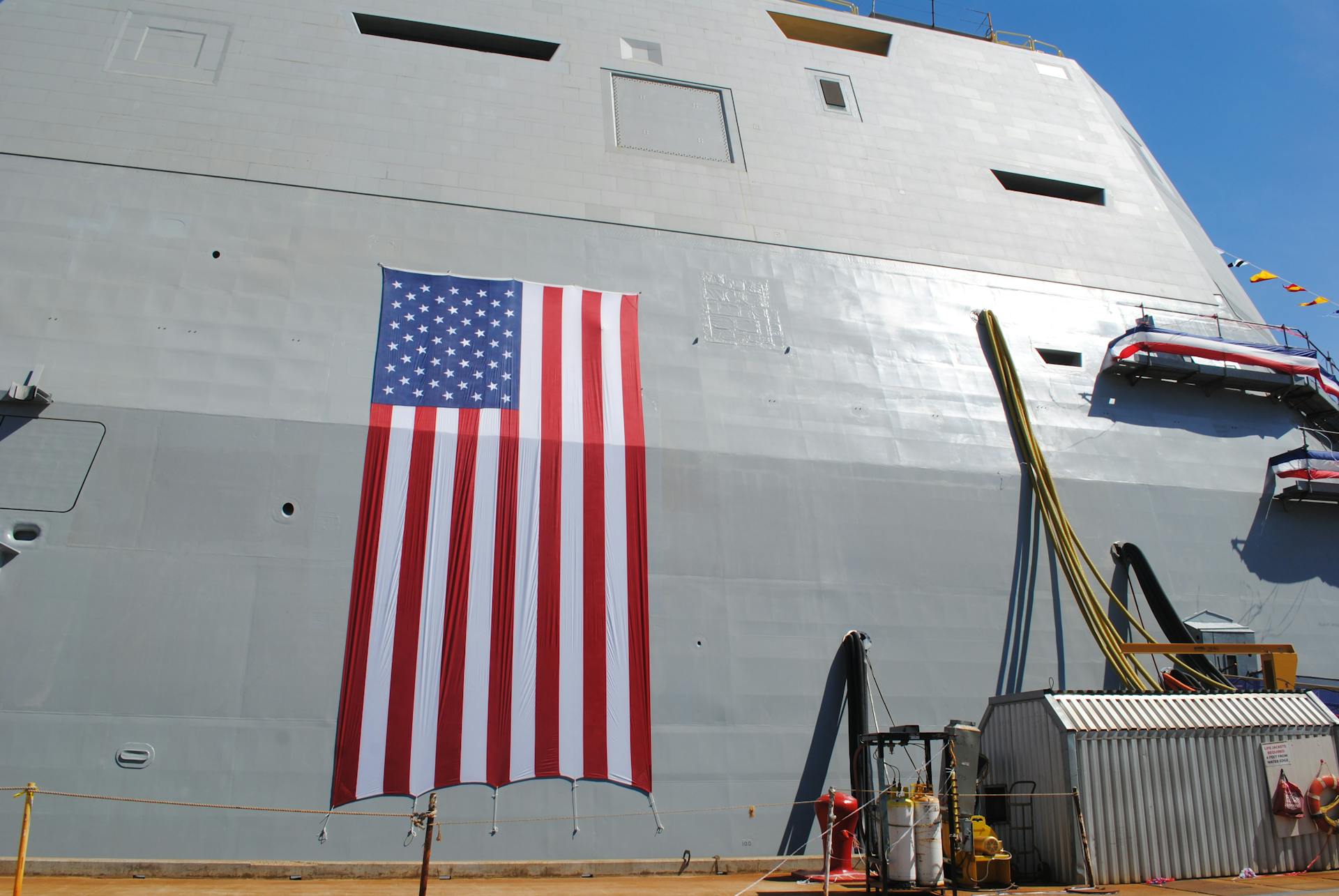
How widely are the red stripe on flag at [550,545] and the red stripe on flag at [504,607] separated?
0.26 meters

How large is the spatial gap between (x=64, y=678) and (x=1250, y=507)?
1337 cm

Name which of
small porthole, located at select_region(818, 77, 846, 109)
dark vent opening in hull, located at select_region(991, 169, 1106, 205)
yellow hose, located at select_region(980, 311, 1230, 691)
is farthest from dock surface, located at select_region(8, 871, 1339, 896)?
small porthole, located at select_region(818, 77, 846, 109)

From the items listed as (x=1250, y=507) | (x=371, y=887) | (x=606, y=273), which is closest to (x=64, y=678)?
(x=371, y=887)

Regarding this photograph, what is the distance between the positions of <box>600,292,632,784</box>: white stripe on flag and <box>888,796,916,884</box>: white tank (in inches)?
106

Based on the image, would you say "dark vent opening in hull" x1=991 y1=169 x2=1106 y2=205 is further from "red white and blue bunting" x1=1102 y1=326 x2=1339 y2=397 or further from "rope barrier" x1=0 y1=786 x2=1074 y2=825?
"rope barrier" x1=0 y1=786 x2=1074 y2=825

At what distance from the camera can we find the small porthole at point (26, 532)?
26.0 feet

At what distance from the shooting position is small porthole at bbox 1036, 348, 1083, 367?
1202 centimetres

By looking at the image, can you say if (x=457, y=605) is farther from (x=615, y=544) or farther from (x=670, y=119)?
(x=670, y=119)

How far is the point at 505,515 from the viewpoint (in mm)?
8969

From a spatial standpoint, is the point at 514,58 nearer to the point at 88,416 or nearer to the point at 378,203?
the point at 378,203

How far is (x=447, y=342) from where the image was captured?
31.9 ft

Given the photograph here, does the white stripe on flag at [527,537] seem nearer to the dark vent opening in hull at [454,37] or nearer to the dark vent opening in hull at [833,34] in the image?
the dark vent opening in hull at [454,37]

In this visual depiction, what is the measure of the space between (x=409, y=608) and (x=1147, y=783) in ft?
22.1

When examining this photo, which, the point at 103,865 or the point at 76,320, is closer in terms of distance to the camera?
the point at 103,865
